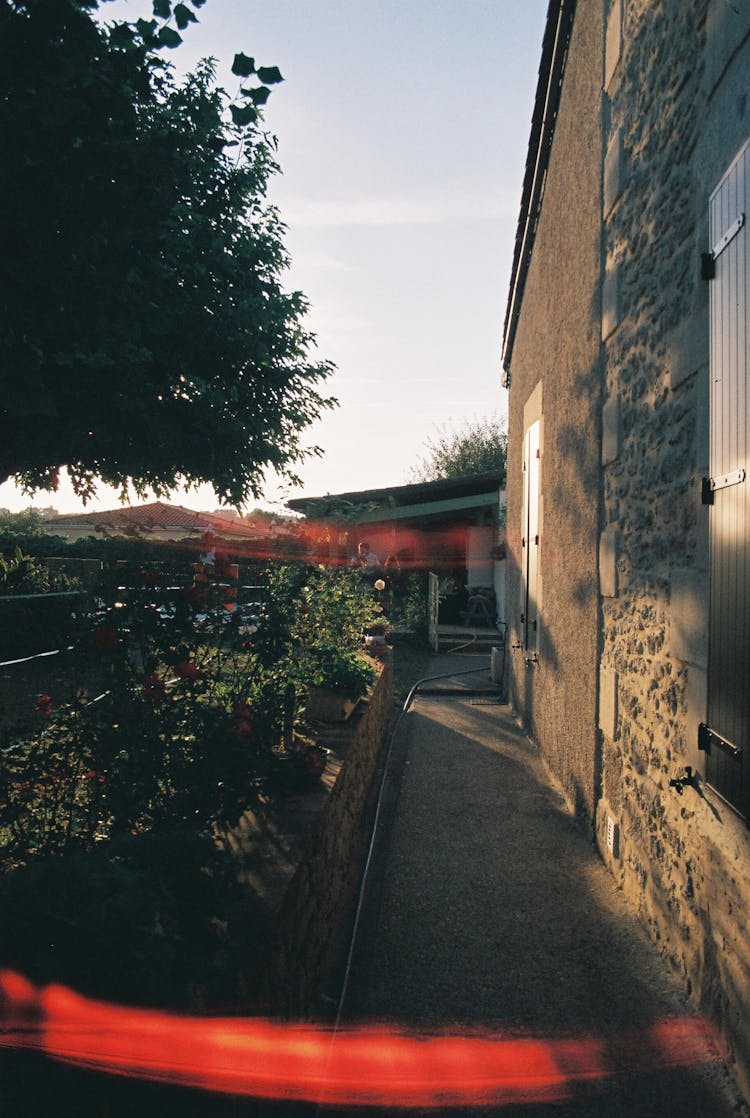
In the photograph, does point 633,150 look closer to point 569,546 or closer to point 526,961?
point 569,546

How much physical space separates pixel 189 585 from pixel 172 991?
1.78 meters

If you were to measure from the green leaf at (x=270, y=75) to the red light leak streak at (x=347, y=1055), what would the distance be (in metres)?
3.97

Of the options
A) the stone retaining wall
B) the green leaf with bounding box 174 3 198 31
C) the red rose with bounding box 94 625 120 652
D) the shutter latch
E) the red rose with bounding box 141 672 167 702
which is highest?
the green leaf with bounding box 174 3 198 31

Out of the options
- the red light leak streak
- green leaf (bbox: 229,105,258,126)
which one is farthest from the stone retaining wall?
green leaf (bbox: 229,105,258,126)

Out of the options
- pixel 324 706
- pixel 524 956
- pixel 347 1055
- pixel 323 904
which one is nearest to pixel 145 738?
pixel 323 904

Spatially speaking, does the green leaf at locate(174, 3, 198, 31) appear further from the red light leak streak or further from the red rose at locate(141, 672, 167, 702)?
the red light leak streak

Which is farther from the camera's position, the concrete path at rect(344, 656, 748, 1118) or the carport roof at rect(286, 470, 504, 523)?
the carport roof at rect(286, 470, 504, 523)

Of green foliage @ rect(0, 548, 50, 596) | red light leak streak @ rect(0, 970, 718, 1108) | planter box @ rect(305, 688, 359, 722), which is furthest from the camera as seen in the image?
green foliage @ rect(0, 548, 50, 596)

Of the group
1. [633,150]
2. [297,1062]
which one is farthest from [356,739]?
[633,150]

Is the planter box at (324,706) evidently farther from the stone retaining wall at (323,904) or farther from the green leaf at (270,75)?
the green leaf at (270,75)

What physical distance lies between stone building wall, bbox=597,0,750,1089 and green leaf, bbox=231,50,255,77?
1.95 metres

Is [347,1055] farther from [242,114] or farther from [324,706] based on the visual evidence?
[242,114]

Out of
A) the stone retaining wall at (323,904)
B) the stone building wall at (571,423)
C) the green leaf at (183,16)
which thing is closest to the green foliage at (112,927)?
the stone retaining wall at (323,904)

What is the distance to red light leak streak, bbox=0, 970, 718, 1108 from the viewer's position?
1476 mm
